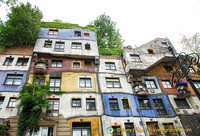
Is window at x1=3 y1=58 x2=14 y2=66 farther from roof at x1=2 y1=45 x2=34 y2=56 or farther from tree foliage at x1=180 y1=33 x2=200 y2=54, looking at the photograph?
tree foliage at x1=180 y1=33 x2=200 y2=54

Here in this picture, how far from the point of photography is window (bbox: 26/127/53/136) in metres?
12.3

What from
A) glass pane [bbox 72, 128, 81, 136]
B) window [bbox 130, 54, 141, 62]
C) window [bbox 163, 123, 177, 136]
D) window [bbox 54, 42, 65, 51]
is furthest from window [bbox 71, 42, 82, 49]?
window [bbox 163, 123, 177, 136]

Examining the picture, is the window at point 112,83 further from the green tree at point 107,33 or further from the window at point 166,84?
the green tree at point 107,33

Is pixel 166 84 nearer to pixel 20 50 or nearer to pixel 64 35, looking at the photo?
pixel 64 35

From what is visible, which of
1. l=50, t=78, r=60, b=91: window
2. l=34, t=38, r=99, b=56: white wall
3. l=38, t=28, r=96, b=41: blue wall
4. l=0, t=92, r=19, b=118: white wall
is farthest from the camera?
l=38, t=28, r=96, b=41: blue wall

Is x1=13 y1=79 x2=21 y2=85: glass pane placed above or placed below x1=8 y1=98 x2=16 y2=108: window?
above

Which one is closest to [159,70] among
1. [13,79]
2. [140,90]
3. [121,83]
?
[140,90]

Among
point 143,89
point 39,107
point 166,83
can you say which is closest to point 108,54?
point 143,89

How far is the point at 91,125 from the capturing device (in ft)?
45.5

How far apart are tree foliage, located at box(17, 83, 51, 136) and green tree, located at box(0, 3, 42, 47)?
7858 millimetres

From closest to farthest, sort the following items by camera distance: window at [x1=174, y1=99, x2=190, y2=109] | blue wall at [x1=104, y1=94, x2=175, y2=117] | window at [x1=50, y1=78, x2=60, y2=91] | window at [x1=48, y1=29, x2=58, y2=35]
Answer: blue wall at [x1=104, y1=94, x2=175, y2=117] → window at [x1=50, y1=78, x2=60, y2=91] → window at [x1=174, y1=99, x2=190, y2=109] → window at [x1=48, y1=29, x2=58, y2=35]

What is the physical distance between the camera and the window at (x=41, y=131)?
1229cm

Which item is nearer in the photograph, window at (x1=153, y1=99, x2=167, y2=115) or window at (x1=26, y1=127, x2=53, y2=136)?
window at (x1=26, y1=127, x2=53, y2=136)

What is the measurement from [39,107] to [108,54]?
12.6 metres
